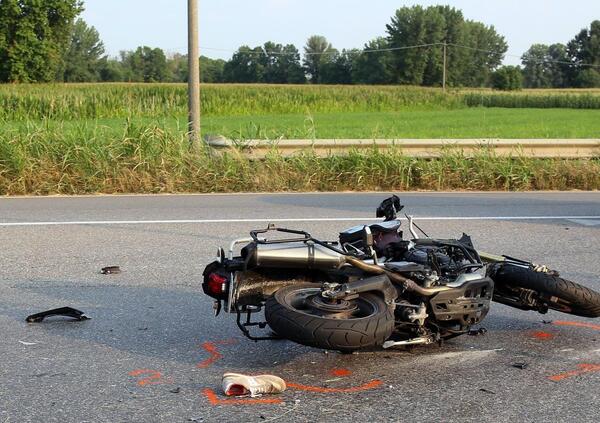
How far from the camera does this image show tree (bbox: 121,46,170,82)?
429 ft

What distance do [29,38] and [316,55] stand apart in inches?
2975

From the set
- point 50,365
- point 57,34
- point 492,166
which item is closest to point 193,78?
point 492,166

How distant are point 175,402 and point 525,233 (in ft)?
18.7

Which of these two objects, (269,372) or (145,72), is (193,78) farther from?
(145,72)

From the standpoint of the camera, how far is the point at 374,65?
135m

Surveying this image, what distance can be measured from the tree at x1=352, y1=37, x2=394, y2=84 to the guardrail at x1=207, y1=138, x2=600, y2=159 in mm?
121055

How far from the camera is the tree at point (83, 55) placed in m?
120

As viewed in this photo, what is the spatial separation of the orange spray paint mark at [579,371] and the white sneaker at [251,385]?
4.59 ft

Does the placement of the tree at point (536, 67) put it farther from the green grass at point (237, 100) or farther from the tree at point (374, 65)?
the green grass at point (237, 100)

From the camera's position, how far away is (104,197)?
11.8 m

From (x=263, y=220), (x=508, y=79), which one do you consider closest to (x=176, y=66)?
(x=508, y=79)

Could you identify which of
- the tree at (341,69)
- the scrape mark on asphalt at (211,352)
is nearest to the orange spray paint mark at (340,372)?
the scrape mark on asphalt at (211,352)

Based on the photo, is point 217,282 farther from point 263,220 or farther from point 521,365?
point 263,220

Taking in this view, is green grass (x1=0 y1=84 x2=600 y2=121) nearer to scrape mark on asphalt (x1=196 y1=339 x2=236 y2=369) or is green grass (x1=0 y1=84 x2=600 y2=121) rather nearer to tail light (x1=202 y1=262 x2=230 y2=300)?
scrape mark on asphalt (x1=196 y1=339 x2=236 y2=369)
